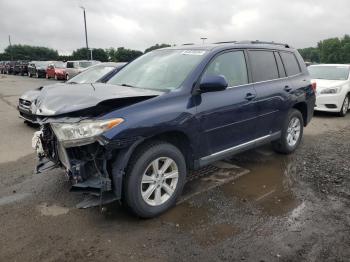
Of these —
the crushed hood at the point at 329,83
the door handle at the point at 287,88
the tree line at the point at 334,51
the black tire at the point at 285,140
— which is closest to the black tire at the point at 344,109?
the crushed hood at the point at 329,83

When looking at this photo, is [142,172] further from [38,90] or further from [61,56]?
[61,56]

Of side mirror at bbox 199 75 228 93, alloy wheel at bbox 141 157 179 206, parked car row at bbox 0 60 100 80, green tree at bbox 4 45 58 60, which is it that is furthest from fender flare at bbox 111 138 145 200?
green tree at bbox 4 45 58 60

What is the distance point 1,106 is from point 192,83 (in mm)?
10380

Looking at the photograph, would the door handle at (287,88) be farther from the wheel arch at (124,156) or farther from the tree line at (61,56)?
the tree line at (61,56)

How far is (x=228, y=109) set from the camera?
4.42m

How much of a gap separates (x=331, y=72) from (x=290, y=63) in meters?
5.49

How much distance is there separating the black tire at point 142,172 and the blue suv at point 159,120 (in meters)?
0.01

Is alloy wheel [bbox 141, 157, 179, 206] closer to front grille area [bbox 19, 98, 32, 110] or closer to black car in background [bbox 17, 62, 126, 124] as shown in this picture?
black car in background [bbox 17, 62, 126, 124]

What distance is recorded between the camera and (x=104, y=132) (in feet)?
10.8

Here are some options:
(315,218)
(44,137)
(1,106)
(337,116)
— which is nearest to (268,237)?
(315,218)

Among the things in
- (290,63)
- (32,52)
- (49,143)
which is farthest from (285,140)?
(32,52)

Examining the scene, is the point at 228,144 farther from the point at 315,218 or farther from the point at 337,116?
the point at 337,116

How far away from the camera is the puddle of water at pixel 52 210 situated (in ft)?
13.0

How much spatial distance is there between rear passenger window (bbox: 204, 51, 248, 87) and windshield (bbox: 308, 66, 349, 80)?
671 cm
